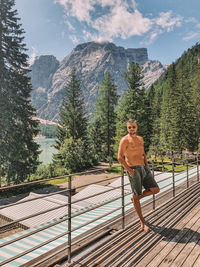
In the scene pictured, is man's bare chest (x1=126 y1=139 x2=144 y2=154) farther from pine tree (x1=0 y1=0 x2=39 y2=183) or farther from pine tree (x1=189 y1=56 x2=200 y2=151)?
pine tree (x1=189 y1=56 x2=200 y2=151)

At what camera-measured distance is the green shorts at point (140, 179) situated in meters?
3.01

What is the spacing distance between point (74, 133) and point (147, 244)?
24.2 m

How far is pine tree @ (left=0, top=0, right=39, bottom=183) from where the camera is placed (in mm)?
14727

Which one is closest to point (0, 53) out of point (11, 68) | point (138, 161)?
point (11, 68)

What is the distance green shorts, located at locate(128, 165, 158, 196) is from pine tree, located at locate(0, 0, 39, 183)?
45.4 feet

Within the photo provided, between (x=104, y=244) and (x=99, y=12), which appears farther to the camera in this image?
(x=99, y=12)

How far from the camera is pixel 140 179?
9.98ft

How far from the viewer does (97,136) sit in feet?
104

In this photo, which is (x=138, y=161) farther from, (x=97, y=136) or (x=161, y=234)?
(x=97, y=136)

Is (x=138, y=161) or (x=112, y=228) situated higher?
(x=138, y=161)

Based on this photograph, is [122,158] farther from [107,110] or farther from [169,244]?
[107,110]

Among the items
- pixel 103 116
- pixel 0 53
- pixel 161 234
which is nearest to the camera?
pixel 161 234

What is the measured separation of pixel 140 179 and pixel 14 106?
14.9m

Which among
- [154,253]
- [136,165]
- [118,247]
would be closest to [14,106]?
[136,165]
